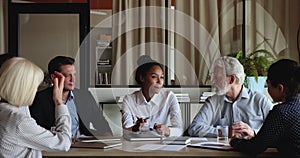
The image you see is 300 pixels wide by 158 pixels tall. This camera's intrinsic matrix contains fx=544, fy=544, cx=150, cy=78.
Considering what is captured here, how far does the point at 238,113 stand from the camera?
4.11 metres

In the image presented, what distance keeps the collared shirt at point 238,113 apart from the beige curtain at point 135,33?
8.52ft

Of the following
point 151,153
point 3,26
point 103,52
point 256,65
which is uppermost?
point 3,26

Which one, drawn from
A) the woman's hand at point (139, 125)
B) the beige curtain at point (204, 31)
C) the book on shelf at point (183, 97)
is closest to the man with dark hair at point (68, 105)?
the woman's hand at point (139, 125)

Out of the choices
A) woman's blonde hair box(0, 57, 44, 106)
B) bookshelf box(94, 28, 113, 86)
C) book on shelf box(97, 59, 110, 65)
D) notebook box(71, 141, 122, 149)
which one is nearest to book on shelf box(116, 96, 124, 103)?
bookshelf box(94, 28, 113, 86)

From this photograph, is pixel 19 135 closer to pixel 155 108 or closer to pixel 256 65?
pixel 155 108

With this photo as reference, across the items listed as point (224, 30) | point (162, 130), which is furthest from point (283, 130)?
point (224, 30)

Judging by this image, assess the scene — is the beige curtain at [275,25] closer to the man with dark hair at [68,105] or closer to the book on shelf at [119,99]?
the book on shelf at [119,99]

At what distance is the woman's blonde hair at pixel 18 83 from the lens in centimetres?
244

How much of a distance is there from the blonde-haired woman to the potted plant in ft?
11.5

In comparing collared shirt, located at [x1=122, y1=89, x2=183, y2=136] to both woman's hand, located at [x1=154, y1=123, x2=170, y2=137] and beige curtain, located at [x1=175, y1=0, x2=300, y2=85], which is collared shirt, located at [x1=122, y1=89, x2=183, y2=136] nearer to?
woman's hand, located at [x1=154, y1=123, x2=170, y2=137]

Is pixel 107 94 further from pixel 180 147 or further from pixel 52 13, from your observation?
pixel 180 147

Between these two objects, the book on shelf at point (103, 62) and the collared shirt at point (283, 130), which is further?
the book on shelf at point (103, 62)

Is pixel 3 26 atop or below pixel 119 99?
atop

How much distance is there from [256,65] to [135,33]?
1.57 metres
